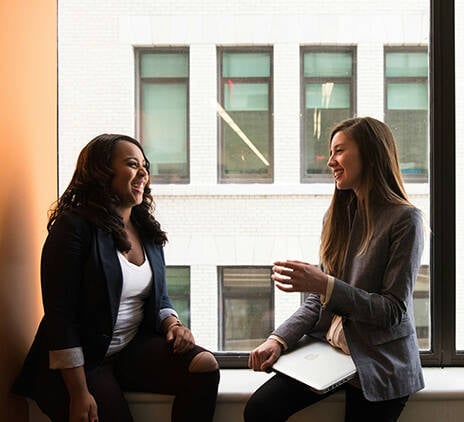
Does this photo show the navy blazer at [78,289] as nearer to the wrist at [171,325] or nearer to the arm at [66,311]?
the arm at [66,311]

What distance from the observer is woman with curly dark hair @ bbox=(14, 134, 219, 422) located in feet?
5.86

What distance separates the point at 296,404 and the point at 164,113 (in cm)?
127

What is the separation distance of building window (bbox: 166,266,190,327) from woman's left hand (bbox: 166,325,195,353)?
44 cm

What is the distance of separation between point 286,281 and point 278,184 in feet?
2.27

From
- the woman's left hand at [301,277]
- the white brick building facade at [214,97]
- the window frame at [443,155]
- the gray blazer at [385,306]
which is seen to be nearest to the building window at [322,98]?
the white brick building facade at [214,97]

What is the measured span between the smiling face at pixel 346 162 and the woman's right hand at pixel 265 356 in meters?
0.59

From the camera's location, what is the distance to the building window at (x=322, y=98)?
2.40 metres

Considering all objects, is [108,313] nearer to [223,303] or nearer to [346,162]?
[223,303]

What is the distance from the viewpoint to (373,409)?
1.81m

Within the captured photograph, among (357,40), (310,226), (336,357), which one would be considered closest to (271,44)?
(357,40)

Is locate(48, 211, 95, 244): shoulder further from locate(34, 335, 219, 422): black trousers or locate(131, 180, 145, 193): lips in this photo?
locate(34, 335, 219, 422): black trousers

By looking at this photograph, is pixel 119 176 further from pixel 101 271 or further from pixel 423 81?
pixel 423 81

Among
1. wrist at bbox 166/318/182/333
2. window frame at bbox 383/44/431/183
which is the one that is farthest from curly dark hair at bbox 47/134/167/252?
window frame at bbox 383/44/431/183

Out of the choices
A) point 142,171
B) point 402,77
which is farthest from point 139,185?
point 402,77
